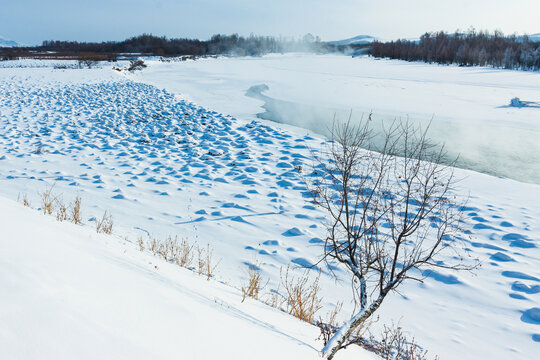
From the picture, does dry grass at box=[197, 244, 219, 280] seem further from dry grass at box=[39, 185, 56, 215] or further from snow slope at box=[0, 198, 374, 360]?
dry grass at box=[39, 185, 56, 215]

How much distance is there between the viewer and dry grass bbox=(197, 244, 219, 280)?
3949 mm

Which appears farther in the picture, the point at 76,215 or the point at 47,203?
the point at 47,203

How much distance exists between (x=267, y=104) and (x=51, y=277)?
56.5 ft

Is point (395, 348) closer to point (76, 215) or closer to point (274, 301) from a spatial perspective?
point (274, 301)

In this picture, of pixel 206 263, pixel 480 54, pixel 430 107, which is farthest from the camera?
pixel 480 54

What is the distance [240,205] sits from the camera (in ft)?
21.6

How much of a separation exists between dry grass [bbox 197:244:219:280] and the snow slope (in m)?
1.10

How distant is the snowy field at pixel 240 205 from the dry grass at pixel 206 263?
0.13 meters

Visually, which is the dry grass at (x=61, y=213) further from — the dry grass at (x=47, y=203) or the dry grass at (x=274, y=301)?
the dry grass at (x=274, y=301)

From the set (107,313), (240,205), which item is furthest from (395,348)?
(240,205)

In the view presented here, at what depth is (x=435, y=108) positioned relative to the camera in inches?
653

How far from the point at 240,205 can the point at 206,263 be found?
2227 millimetres

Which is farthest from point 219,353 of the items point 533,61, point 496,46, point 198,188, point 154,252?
point 496,46

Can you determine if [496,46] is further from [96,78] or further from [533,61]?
[96,78]
